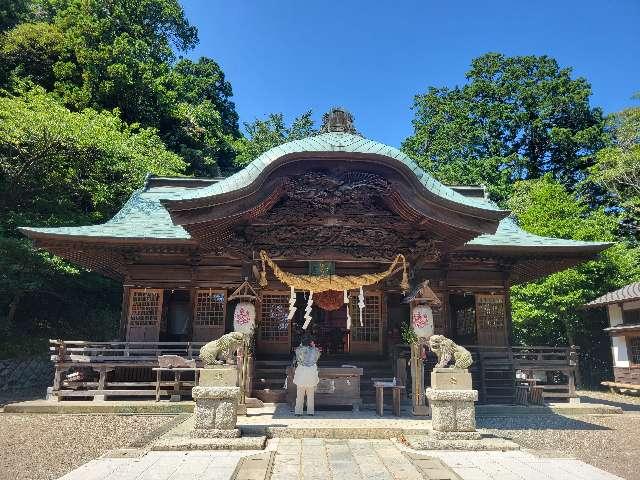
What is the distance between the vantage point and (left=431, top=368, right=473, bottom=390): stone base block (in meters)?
7.63

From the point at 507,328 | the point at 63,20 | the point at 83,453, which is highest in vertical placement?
the point at 63,20

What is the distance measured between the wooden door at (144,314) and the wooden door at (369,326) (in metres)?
6.05

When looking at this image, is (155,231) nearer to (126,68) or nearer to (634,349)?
(126,68)

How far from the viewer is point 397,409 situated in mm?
9875

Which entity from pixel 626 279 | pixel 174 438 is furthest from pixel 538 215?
pixel 174 438

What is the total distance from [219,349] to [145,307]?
6.98 meters

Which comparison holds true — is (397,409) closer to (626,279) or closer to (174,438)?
(174,438)

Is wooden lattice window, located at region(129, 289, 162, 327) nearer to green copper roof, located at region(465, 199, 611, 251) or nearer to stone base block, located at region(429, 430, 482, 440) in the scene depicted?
stone base block, located at region(429, 430, 482, 440)

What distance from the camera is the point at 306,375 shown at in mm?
9492

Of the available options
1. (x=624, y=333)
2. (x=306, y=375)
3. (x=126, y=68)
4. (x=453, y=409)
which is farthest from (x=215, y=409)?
(x=126, y=68)

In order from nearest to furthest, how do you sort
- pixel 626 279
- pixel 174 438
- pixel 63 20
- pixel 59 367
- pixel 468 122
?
pixel 174 438 < pixel 59 367 < pixel 626 279 < pixel 63 20 < pixel 468 122

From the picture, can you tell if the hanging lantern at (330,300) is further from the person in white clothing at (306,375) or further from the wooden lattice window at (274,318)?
the person in white clothing at (306,375)

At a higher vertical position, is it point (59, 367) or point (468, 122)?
point (468, 122)

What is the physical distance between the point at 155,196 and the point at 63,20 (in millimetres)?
20299
